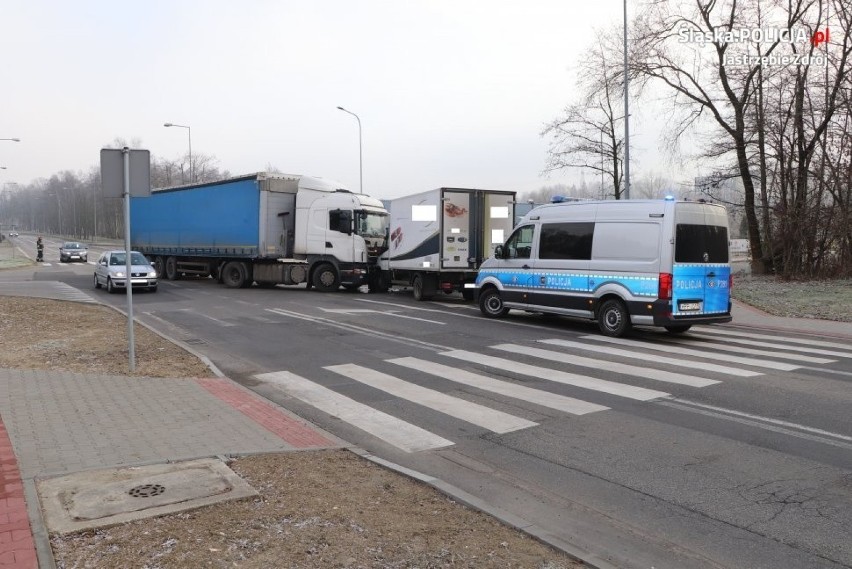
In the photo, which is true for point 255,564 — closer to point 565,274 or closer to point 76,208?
point 565,274

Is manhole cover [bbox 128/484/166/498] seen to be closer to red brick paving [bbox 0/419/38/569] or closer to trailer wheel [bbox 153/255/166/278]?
red brick paving [bbox 0/419/38/569]

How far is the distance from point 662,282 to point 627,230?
1.31 m

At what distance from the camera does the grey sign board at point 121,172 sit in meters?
8.49

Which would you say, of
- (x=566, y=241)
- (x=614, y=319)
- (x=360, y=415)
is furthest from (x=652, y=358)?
(x=360, y=415)

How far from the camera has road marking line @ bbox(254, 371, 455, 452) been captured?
623cm

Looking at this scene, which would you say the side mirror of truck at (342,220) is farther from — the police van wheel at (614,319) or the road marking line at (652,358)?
the road marking line at (652,358)

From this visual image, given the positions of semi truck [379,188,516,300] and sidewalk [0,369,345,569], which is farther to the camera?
semi truck [379,188,516,300]

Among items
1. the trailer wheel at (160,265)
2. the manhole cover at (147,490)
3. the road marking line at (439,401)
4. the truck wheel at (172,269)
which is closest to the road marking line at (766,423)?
the road marking line at (439,401)

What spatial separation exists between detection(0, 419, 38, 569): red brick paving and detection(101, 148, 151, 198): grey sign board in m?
4.30

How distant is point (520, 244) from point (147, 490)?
11681 mm

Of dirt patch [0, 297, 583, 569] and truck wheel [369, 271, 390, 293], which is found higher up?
truck wheel [369, 271, 390, 293]

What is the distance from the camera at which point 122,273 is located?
23.0 meters

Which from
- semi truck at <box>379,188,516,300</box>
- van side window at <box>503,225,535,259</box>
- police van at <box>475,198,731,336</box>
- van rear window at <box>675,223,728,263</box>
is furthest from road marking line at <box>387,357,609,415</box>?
semi truck at <box>379,188,516,300</box>

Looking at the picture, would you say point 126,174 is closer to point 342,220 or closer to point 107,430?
point 107,430
